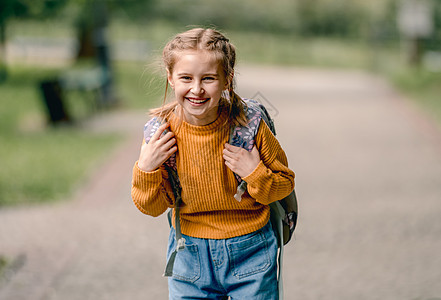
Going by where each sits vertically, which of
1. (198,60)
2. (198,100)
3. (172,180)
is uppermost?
(198,60)

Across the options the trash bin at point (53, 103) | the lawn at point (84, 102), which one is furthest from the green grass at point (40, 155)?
the trash bin at point (53, 103)

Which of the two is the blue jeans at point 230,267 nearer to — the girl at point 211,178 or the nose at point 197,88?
the girl at point 211,178

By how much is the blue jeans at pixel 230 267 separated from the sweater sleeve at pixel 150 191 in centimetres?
18

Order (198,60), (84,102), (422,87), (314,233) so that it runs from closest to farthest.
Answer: (198,60)
(314,233)
(84,102)
(422,87)

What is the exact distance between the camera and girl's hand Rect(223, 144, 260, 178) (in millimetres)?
2225

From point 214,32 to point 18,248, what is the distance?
12.2 feet

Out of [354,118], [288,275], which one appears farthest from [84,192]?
[354,118]

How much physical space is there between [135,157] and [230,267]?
22.2 feet

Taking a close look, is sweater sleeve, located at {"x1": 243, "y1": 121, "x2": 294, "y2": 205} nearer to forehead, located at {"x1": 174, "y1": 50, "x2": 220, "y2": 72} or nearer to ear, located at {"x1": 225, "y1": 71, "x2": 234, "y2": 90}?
ear, located at {"x1": 225, "y1": 71, "x2": 234, "y2": 90}

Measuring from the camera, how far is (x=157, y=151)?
88.7 inches

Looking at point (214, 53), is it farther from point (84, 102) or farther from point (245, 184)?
point (84, 102)

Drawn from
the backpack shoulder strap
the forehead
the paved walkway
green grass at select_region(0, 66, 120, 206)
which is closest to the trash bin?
green grass at select_region(0, 66, 120, 206)

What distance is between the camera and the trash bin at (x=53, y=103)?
1169 centimetres

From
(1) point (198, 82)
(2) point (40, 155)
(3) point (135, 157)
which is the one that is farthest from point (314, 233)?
(2) point (40, 155)
